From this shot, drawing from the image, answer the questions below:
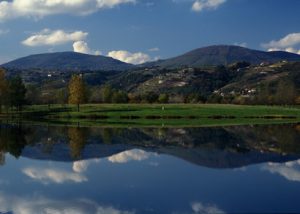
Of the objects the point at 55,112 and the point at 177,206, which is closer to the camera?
the point at 177,206

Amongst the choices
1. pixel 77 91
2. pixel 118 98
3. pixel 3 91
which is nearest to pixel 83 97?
pixel 77 91

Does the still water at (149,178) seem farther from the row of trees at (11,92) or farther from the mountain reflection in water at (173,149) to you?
the row of trees at (11,92)

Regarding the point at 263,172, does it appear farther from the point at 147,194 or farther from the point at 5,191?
the point at 5,191

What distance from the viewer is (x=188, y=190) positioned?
26344 mm

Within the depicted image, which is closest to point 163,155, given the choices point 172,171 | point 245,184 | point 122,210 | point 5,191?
point 172,171

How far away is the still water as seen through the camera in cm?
2242

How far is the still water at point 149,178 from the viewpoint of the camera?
73.6ft

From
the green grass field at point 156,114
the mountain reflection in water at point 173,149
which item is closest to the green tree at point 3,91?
the green grass field at point 156,114

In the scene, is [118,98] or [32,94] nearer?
[32,94]

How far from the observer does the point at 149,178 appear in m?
30.6

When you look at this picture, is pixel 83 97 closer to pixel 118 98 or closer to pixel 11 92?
pixel 11 92

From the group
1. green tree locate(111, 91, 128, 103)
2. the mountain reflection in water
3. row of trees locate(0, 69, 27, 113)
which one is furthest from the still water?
green tree locate(111, 91, 128, 103)

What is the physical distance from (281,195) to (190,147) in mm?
26784

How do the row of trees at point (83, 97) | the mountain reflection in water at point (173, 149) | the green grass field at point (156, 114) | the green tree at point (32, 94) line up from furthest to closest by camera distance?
1. the green tree at point (32, 94)
2. the row of trees at point (83, 97)
3. the green grass field at point (156, 114)
4. the mountain reflection in water at point (173, 149)
